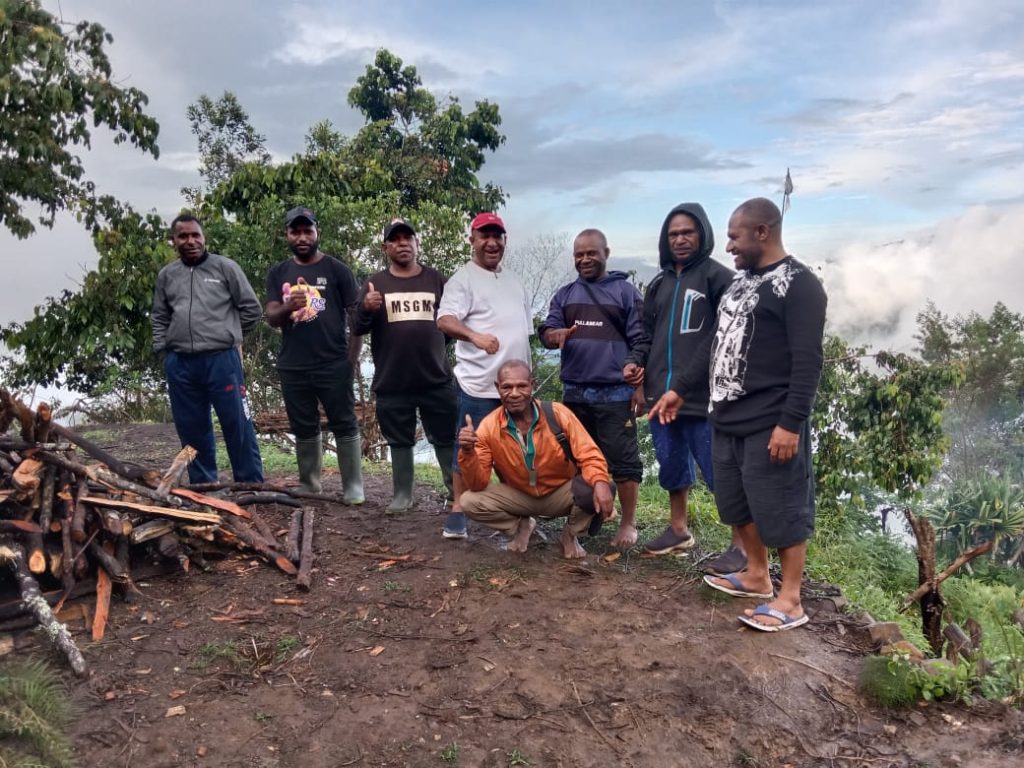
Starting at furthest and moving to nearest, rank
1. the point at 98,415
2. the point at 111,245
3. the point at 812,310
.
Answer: the point at 98,415 < the point at 111,245 < the point at 812,310

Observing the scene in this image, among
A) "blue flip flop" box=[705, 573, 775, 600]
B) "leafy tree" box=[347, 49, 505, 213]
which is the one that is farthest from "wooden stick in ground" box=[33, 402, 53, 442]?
"leafy tree" box=[347, 49, 505, 213]

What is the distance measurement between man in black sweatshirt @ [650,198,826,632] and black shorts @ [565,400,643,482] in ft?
3.34

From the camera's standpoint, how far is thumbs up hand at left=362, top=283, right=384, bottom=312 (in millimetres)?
5629

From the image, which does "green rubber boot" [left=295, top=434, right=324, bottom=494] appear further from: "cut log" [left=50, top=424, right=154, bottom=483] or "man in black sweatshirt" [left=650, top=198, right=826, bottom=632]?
"man in black sweatshirt" [left=650, top=198, right=826, bottom=632]

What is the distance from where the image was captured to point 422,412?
19.6ft

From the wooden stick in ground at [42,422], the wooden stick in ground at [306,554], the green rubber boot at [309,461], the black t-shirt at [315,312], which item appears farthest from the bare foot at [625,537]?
the wooden stick in ground at [42,422]

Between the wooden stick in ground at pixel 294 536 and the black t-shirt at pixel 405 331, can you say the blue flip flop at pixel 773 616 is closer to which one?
the black t-shirt at pixel 405 331

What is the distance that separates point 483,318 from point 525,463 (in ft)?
3.53

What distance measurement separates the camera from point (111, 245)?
12.0m

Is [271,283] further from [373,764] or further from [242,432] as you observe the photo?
[373,764]

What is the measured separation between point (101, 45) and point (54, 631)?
1006 centimetres

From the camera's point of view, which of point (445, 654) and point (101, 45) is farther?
point (101, 45)

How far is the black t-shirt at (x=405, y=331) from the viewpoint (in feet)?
18.8

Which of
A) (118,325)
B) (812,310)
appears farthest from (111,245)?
(812,310)
